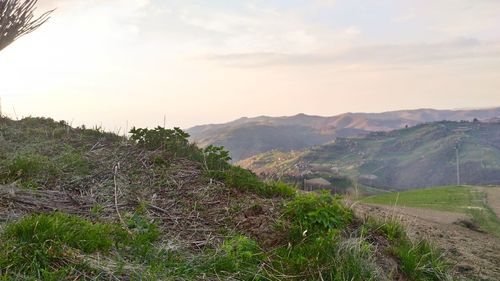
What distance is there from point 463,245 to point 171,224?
4.36m

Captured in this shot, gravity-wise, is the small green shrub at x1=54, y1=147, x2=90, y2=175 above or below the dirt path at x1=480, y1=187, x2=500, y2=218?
above

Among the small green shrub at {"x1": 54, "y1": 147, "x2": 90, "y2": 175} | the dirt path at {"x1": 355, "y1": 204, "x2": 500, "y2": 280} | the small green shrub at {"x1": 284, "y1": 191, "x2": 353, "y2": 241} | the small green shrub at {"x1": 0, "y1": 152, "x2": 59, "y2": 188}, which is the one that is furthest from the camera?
the small green shrub at {"x1": 54, "y1": 147, "x2": 90, "y2": 175}

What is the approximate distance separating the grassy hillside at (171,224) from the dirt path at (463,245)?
0.51m

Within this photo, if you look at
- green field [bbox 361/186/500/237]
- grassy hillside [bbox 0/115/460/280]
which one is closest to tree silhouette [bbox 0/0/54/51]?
grassy hillside [bbox 0/115/460/280]

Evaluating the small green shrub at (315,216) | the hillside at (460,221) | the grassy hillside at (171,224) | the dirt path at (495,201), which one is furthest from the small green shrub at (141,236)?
the dirt path at (495,201)

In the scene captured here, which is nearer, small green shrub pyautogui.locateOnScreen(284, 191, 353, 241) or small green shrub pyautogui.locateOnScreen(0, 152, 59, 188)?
small green shrub pyautogui.locateOnScreen(284, 191, 353, 241)

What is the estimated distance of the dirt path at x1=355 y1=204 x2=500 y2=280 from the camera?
19.4 feet

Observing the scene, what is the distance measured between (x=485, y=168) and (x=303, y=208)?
582ft

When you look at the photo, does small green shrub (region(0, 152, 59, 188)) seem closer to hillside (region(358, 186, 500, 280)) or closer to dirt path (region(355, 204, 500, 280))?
dirt path (region(355, 204, 500, 280))

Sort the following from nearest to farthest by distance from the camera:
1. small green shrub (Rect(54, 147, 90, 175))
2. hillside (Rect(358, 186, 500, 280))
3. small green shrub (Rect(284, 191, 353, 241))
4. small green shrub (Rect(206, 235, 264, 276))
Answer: small green shrub (Rect(206, 235, 264, 276))
small green shrub (Rect(284, 191, 353, 241))
hillside (Rect(358, 186, 500, 280))
small green shrub (Rect(54, 147, 90, 175))

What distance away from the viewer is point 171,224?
18.1 feet

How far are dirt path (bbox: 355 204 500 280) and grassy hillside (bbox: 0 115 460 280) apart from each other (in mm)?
507

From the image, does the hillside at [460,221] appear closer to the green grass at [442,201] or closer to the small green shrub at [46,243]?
the green grass at [442,201]

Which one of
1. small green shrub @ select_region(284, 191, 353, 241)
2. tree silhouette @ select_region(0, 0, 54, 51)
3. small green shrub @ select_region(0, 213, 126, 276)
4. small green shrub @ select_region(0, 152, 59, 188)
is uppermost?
tree silhouette @ select_region(0, 0, 54, 51)
